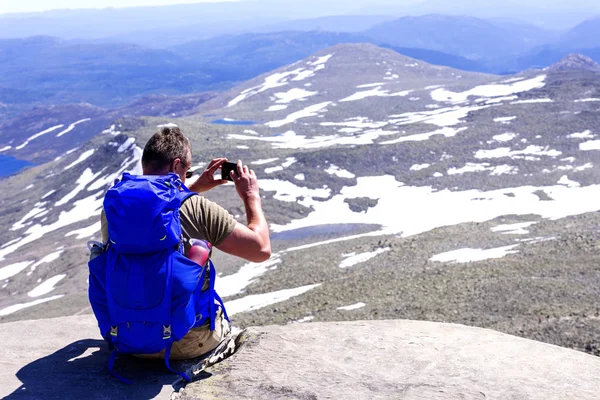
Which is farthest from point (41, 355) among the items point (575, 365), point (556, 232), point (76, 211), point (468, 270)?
point (76, 211)

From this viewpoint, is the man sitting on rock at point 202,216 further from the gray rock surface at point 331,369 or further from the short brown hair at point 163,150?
the gray rock surface at point 331,369

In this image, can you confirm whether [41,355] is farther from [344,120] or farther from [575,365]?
[344,120]

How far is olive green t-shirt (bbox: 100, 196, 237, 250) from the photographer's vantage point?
6438 millimetres

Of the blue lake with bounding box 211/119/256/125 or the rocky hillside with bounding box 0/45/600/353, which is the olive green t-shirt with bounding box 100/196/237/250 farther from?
the blue lake with bounding box 211/119/256/125

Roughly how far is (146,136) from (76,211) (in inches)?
934

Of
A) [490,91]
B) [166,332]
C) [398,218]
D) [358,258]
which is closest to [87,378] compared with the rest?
[166,332]

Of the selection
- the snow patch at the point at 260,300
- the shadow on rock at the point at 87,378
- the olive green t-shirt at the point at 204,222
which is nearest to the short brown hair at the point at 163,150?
the olive green t-shirt at the point at 204,222

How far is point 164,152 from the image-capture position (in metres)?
6.56

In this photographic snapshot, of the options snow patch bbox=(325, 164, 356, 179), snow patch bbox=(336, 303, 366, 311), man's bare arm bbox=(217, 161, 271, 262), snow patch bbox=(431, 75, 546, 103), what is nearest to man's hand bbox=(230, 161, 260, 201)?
man's bare arm bbox=(217, 161, 271, 262)

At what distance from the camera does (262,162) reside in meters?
76.2

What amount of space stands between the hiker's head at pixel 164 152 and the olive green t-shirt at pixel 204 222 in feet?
1.54

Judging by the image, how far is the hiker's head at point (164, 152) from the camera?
655 cm

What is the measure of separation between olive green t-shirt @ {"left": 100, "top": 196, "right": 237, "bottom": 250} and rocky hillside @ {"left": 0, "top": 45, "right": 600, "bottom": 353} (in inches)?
565

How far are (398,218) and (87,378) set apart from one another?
53.1 m
